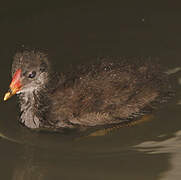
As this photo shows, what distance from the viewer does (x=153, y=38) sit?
3.95 meters

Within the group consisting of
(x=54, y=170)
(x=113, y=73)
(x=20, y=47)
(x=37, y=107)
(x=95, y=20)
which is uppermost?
(x=95, y=20)

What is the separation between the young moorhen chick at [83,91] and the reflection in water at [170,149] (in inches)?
9.0

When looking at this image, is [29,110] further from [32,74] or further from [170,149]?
[170,149]

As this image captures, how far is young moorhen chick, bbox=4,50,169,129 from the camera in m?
2.83

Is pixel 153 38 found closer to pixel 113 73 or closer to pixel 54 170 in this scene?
pixel 113 73

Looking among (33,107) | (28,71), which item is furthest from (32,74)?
(33,107)

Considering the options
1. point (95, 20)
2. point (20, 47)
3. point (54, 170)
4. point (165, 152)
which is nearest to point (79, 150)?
point (54, 170)

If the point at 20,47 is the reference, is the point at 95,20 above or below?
above

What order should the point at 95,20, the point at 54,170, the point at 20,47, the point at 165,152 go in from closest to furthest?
the point at 54,170
the point at 165,152
the point at 20,47
the point at 95,20

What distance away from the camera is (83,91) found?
2.83 meters

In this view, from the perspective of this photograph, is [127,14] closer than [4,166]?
No

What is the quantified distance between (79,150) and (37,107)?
0.41 metres

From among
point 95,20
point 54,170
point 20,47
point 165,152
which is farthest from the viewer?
point 95,20

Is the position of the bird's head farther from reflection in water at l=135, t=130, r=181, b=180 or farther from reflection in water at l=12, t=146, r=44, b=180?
reflection in water at l=135, t=130, r=181, b=180
